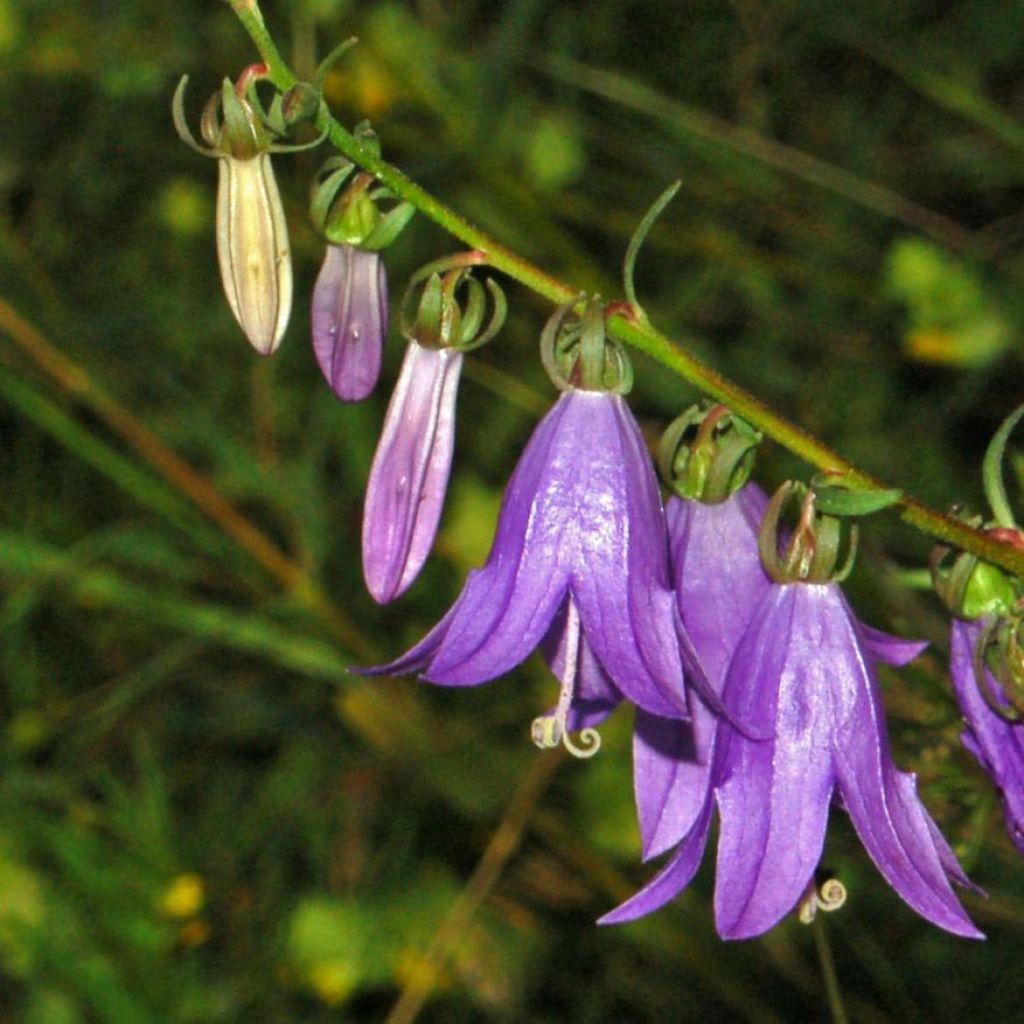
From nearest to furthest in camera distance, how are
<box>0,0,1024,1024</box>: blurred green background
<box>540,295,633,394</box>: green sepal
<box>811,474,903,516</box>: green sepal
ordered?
<box>811,474,903,516</box>: green sepal, <box>540,295,633,394</box>: green sepal, <box>0,0,1024,1024</box>: blurred green background

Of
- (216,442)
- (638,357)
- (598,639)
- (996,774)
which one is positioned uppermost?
(638,357)

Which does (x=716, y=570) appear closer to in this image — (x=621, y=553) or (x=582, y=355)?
(x=621, y=553)

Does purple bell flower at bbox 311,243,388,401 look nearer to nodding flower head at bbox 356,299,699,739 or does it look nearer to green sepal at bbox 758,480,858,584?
nodding flower head at bbox 356,299,699,739

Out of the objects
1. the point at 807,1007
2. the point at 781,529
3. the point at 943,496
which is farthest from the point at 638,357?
the point at 781,529

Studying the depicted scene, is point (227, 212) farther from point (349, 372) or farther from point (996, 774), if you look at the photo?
point (996, 774)

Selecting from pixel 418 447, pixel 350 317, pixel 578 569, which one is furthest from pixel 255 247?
pixel 578 569

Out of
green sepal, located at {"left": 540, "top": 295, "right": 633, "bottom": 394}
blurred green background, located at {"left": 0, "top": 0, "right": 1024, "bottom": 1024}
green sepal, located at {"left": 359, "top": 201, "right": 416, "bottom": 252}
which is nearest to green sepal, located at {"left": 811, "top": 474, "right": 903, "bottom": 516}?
green sepal, located at {"left": 540, "top": 295, "right": 633, "bottom": 394}
